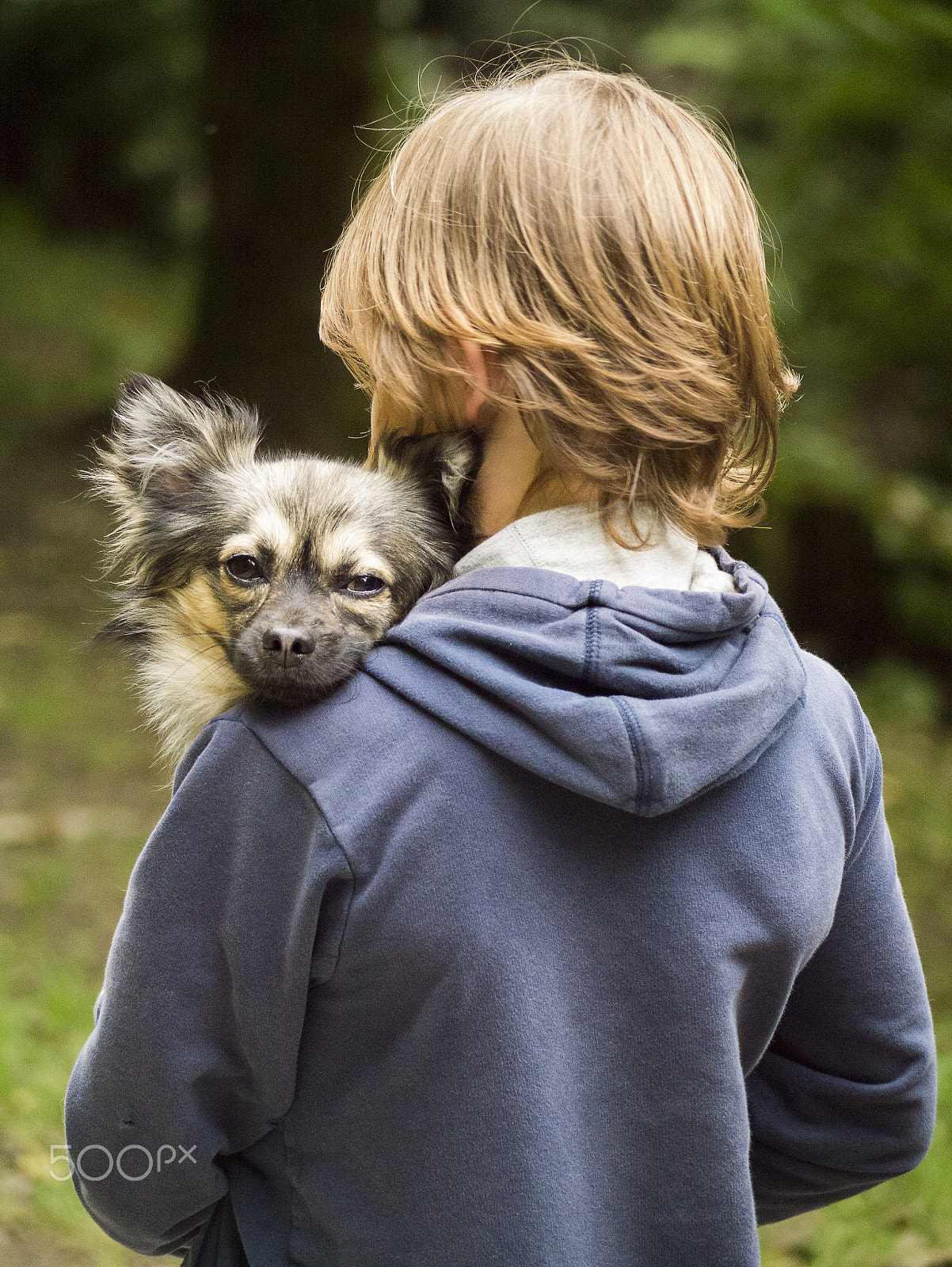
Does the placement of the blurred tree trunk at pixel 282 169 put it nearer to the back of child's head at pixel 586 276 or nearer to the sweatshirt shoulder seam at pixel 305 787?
the back of child's head at pixel 586 276

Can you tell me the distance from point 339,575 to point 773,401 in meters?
0.87

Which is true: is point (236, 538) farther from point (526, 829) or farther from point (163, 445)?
point (526, 829)

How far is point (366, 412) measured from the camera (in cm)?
746

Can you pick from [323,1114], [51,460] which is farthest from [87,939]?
[51,460]

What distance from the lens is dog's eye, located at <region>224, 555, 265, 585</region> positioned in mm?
2178

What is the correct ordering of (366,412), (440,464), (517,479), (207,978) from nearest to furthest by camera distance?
1. (207,978)
2. (517,479)
3. (440,464)
4. (366,412)

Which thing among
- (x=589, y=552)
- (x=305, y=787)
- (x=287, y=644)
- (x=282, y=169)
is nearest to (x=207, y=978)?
(x=305, y=787)

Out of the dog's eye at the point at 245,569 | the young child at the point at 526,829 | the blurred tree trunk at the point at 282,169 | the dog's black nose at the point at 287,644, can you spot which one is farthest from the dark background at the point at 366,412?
the young child at the point at 526,829

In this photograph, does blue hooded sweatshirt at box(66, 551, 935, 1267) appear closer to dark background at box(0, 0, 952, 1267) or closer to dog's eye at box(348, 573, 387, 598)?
dog's eye at box(348, 573, 387, 598)

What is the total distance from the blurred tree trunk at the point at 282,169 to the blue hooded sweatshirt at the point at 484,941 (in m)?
6.10

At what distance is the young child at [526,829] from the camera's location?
4.48 ft

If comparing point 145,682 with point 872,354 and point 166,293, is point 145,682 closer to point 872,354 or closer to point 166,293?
point 872,354

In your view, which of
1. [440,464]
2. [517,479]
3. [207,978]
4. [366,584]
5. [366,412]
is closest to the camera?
[207,978]

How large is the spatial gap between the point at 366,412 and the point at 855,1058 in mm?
6123
